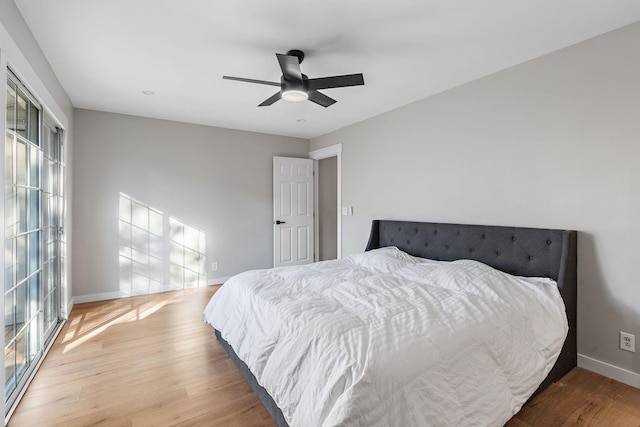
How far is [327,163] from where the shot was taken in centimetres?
→ 586

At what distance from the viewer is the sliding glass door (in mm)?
1918

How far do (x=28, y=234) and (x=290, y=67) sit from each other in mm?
2257

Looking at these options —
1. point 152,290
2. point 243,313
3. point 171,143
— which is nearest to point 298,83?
point 243,313

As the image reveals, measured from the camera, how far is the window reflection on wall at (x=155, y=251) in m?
4.10

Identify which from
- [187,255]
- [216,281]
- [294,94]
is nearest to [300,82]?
[294,94]

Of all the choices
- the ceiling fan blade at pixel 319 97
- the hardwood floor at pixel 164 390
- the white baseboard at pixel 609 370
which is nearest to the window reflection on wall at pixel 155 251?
the hardwood floor at pixel 164 390

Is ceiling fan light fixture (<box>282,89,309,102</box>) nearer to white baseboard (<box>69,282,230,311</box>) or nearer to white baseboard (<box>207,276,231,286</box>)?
white baseboard (<box>207,276,231,286</box>)

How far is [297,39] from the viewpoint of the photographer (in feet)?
7.43

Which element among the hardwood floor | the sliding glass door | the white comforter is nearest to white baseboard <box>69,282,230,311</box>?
the sliding glass door

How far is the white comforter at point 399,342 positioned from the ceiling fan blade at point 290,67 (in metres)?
1.55

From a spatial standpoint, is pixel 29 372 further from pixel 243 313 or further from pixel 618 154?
pixel 618 154

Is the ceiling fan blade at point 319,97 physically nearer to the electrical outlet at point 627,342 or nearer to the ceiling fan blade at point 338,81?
the ceiling fan blade at point 338,81

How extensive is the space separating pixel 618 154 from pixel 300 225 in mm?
4062

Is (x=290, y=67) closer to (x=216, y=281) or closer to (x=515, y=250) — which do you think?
(x=515, y=250)
